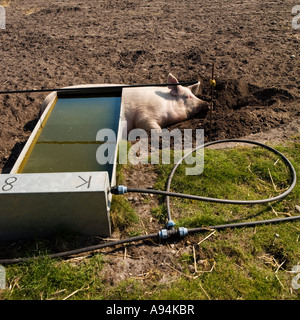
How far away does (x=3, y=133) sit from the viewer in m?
5.27

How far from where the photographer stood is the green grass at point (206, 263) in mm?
2662

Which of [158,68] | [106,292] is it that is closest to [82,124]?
[158,68]

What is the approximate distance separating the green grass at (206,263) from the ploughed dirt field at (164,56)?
25 centimetres

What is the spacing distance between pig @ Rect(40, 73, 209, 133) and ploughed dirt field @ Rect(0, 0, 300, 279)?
0.23m

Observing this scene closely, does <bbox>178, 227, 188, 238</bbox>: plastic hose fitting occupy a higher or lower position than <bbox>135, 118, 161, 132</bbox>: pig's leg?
higher

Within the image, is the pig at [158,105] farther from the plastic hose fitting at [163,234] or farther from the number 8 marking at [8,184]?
the number 8 marking at [8,184]

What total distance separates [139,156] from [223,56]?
433 cm

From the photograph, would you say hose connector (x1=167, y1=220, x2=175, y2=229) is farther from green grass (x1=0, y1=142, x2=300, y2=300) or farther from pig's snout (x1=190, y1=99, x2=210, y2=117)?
pig's snout (x1=190, y1=99, x2=210, y2=117)

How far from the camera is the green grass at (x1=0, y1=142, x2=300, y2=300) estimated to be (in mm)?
2662

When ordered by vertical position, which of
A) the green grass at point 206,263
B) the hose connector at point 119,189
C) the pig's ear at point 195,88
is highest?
the hose connector at point 119,189

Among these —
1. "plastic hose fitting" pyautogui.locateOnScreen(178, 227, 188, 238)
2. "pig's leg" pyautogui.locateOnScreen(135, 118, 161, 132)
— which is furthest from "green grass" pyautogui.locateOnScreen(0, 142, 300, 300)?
"pig's leg" pyautogui.locateOnScreen(135, 118, 161, 132)

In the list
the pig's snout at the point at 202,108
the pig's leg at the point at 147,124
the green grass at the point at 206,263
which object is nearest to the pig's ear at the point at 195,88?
the pig's snout at the point at 202,108
